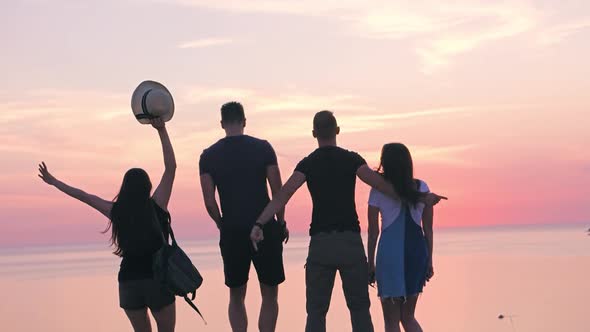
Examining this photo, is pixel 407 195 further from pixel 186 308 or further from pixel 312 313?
pixel 186 308

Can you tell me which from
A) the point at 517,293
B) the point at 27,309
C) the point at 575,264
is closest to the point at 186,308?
the point at 27,309

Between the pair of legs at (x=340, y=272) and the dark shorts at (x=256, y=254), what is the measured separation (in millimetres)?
528

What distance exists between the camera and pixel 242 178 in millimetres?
10125

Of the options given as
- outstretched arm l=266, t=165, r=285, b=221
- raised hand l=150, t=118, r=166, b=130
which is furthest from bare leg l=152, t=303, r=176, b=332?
raised hand l=150, t=118, r=166, b=130

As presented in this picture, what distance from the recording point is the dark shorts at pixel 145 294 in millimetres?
9172

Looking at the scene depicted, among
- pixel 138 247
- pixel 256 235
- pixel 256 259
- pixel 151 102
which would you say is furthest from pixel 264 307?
pixel 151 102

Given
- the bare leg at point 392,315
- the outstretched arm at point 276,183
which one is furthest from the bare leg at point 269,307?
the bare leg at point 392,315

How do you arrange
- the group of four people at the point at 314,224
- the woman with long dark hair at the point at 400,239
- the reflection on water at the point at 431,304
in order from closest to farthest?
the group of four people at the point at 314,224 → the woman with long dark hair at the point at 400,239 → the reflection on water at the point at 431,304

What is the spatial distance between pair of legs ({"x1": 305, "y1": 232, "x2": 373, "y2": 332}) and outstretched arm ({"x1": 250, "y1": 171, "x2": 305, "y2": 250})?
1.48ft

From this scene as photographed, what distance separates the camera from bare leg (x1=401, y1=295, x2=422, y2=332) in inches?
383

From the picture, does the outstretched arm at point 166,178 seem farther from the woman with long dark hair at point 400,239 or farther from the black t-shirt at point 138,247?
the woman with long dark hair at point 400,239

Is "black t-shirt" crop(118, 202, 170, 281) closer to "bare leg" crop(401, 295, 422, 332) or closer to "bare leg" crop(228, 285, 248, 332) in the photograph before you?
"bare leg" crop(228, 285, 248, 332)

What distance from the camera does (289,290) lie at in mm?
26547

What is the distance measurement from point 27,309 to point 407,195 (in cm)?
1791
